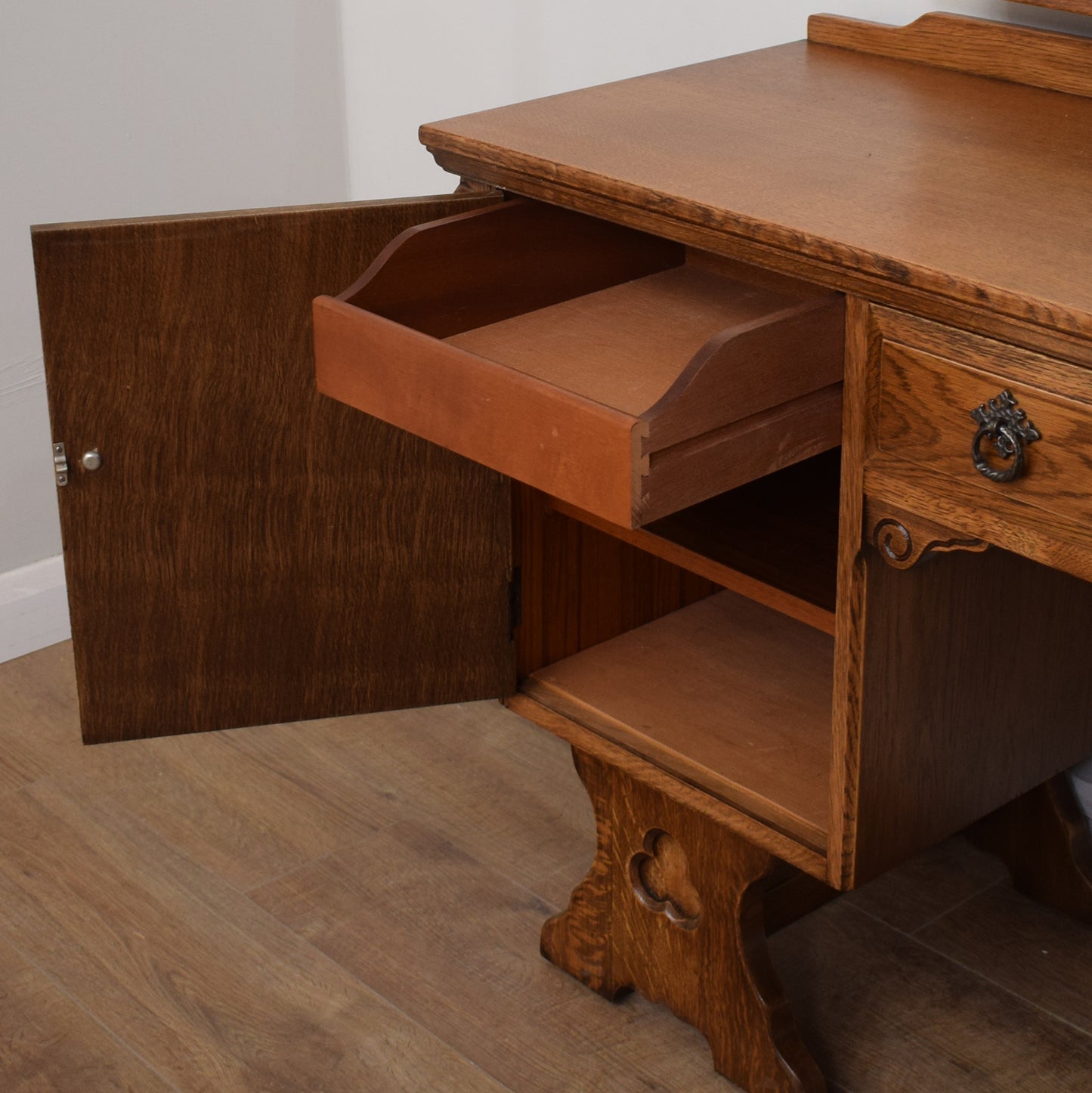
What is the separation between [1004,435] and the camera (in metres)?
1.07

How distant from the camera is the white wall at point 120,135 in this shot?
2182 millimetres

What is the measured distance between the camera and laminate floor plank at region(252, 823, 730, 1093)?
1.67 metres

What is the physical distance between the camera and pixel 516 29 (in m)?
2.12

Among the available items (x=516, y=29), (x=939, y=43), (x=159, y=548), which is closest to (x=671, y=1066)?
(x=159, y=548)

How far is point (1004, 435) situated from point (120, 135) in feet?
5.16

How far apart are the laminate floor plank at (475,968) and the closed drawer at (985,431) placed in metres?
0.77

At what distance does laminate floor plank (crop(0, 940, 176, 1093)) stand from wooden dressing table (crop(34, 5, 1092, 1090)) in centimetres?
35

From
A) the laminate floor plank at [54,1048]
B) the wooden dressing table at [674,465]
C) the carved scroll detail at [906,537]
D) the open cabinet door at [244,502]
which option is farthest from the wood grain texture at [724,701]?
the laminate floor plank at [54,1048]

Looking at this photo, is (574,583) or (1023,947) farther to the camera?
(1023,947)

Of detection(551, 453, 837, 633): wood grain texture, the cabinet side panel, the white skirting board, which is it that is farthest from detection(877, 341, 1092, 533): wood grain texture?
the white skirting board

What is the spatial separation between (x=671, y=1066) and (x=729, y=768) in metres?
0.37

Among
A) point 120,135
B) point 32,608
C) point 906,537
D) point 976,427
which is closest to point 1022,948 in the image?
point 906,537

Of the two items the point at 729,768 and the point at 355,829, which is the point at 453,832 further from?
the point at 729,768

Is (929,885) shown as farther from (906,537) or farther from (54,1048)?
(54,1048)
